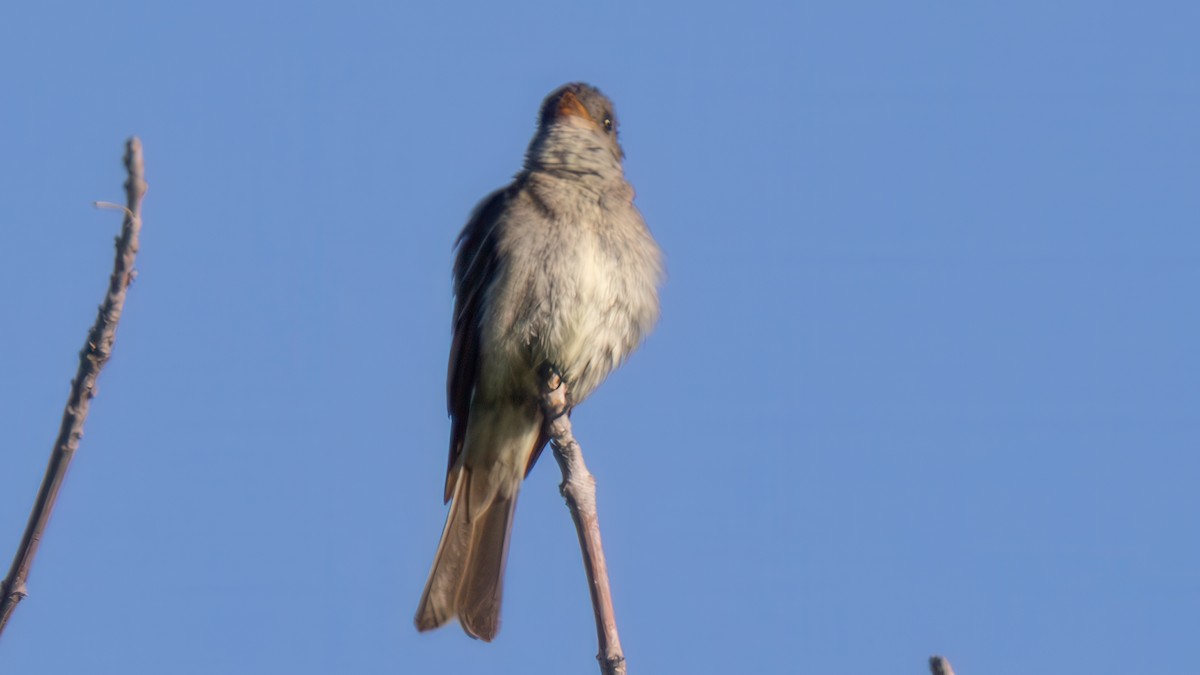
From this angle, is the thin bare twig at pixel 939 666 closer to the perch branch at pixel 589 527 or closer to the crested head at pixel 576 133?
the perch branch at pixel 589 527

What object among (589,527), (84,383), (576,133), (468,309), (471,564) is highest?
(576,133)

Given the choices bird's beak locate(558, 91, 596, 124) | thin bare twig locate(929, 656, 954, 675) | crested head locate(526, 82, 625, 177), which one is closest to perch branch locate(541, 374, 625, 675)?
thin bare twig locate(929, 656, 954, 675)

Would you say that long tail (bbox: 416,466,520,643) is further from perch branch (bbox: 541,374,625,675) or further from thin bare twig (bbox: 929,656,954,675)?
thin bare twig (bbox: 929,656,954,675)

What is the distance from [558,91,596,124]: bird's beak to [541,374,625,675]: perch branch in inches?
101

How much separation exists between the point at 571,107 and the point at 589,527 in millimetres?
3971

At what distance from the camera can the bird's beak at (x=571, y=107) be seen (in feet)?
22.9

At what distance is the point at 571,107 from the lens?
7012 millimetres

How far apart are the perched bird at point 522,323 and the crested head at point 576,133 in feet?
0.04

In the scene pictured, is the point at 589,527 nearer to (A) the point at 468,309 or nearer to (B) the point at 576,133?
(A) the point at 468,309

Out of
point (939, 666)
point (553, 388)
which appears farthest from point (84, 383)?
point (553, 388)

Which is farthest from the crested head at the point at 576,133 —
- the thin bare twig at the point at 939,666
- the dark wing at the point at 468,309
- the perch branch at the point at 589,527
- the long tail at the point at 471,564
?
the thin bare twig at the point at 939,666

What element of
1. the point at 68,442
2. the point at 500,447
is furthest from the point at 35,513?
the point at 500,447

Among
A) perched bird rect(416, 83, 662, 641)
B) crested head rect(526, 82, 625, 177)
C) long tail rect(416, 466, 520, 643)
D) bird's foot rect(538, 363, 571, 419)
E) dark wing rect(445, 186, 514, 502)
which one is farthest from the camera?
crested head rect(526, 82, 625, 177)

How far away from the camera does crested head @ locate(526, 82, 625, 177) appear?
6617mm
